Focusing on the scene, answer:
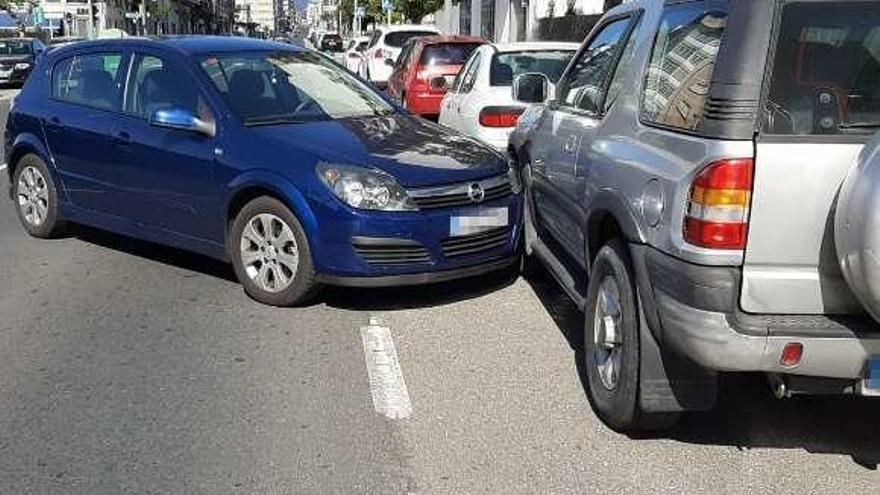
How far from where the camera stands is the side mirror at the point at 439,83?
14.1 metres

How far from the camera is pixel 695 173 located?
331 centimetres

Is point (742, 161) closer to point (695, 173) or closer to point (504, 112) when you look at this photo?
point (695, 173)

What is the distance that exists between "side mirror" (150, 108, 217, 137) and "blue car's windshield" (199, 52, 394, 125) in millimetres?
202

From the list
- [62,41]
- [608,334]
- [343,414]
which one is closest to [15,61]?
[62,41]

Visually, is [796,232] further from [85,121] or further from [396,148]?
[85,121]

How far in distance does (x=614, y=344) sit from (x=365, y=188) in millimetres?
2024

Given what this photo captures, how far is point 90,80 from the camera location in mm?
7270

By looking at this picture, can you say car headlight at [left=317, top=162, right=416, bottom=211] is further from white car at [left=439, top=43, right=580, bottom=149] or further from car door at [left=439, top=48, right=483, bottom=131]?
Result: car door at [left=439, top=48, right=483, bottom=131]

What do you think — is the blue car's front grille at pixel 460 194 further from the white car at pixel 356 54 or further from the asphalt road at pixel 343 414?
the white car at pixel 356 54

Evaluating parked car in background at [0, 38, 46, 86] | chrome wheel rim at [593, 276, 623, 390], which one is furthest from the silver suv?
parked car in background at [0, 38, 46, 86]

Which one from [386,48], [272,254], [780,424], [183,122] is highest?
[386,48]

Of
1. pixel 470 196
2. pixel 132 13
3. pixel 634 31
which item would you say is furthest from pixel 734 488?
pixel 132 13

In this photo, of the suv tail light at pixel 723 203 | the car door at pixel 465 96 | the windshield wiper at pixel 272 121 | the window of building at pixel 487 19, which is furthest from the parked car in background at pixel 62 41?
the window of building at pixel 487 19

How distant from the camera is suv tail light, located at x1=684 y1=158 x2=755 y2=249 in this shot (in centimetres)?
320
